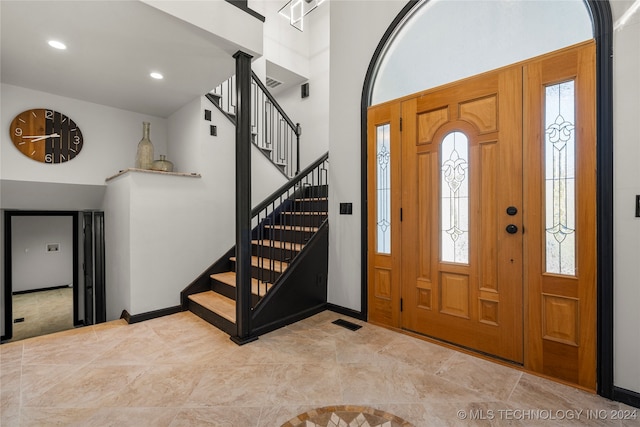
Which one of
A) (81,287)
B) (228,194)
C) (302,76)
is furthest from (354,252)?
(81,287)

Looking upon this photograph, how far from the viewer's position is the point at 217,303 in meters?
3.35

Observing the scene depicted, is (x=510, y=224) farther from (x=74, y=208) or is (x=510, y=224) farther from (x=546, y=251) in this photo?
(x=74, y=208)

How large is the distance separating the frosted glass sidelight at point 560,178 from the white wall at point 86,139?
4633 mm

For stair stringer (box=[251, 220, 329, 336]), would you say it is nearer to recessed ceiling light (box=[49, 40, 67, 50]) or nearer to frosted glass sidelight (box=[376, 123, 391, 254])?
frosted glass sidelight (box=[376, 123, 391, 254])

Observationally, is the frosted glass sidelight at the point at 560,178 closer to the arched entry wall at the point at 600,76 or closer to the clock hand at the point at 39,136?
the arched entry wall at the point at 600,76

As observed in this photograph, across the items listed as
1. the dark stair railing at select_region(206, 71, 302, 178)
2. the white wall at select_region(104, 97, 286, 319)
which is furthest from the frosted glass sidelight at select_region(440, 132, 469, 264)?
the dark stair railing at select_region(206, 71, 302, 178)

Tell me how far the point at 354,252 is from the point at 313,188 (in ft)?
4.88

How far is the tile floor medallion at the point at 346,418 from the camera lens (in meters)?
1.64

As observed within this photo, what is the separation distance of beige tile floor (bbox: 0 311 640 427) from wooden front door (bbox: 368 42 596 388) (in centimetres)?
28

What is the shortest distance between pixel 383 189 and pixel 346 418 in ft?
6.63

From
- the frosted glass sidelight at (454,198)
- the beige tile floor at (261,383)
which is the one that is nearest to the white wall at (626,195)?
the beige tile floor at (261,383)

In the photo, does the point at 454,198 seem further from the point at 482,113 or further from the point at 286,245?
the point at 286,245

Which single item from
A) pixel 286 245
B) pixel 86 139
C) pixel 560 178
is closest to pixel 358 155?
pixel 286 245

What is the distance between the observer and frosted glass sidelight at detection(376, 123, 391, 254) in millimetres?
3006
